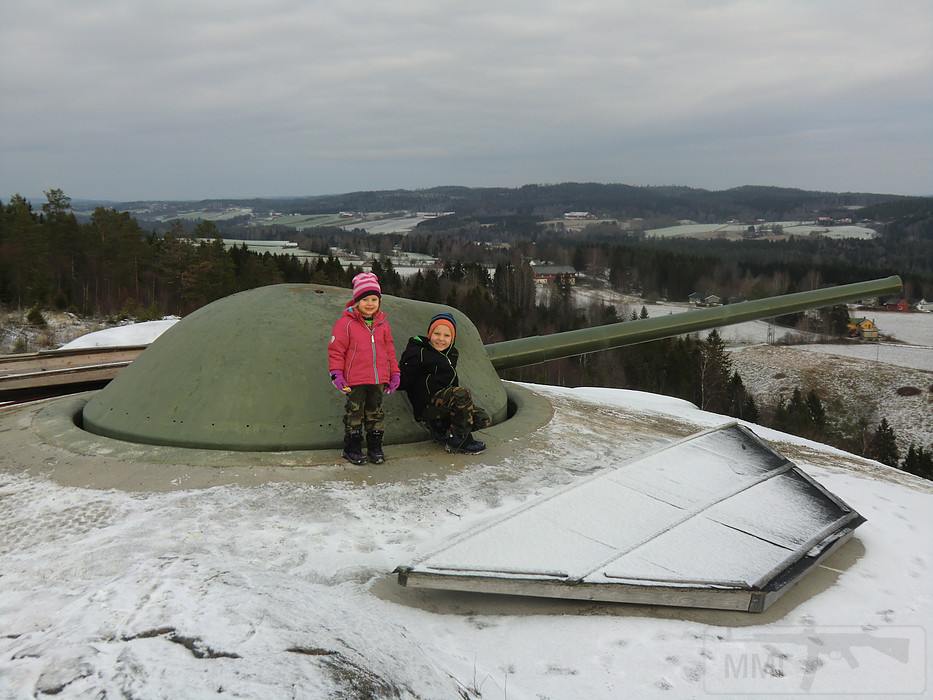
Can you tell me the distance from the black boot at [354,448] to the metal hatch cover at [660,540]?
1.29m

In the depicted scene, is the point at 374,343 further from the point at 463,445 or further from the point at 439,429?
the point at 463,445

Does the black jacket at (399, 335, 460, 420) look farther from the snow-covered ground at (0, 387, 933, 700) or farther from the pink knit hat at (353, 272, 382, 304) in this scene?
the snow-covered ground at (0, 387, 933, 700)

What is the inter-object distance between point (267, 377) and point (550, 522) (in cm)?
231

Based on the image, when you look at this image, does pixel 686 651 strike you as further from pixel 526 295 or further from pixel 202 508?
pixel 526 295

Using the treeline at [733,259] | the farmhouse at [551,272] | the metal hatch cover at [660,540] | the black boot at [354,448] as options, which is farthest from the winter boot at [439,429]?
the farmhouse at [551,272]

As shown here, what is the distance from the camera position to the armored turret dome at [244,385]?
475 cm

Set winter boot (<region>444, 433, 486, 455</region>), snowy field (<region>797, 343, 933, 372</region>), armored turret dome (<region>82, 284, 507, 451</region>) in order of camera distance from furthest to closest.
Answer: snowy field (<region>797, 343, 933, 372</region>) < winter boot (<region>444, 433, 486, 455</region>) < armored turret dome (<region>82, 284, 507, 451</region>)

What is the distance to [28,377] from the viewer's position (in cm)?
703

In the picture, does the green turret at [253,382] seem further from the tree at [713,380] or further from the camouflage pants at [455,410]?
the tree at [713,380]

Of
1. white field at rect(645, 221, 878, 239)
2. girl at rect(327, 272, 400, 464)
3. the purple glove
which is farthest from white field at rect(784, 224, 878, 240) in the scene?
the purple glove

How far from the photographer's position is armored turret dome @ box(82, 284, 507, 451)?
475 cm

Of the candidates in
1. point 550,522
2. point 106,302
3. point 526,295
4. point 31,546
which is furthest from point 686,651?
point 526,295

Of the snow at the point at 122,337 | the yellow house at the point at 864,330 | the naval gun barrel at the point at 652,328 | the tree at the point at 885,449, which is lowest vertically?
the tree at the point at 885,449

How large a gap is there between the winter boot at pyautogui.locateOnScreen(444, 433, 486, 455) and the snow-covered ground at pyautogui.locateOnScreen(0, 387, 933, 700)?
450mm
